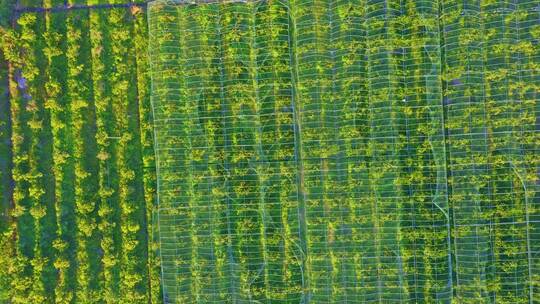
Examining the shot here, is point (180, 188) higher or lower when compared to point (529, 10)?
lower

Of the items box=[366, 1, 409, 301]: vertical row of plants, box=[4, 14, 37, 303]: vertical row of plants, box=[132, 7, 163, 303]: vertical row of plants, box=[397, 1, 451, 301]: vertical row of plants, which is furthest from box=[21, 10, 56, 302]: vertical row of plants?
box=[397, 1, 451, 301]: vertical row of plants

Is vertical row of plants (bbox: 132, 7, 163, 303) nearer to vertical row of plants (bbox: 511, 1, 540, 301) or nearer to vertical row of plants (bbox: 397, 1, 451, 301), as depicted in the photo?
vertical row of plants (bbox: 397, 1, 451, 301)

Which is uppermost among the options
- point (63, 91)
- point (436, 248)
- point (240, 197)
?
point (63, 91)

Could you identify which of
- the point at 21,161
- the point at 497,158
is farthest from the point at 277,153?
the point at 21,161

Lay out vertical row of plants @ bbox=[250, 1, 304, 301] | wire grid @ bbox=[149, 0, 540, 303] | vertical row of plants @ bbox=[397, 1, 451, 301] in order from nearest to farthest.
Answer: wire grid @ bbox=[149, 0, 540, 303]
vertical row of plants @ bbox=[397, 1, 451, 301]
vertical row of plants @ bbox=[250, 1, 304, 301]

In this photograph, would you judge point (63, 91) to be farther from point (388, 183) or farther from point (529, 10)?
point (529, 10)

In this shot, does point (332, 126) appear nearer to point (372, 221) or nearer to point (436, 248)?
point (372, 221)

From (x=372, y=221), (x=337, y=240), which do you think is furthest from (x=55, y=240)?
(x=372, y=221)
